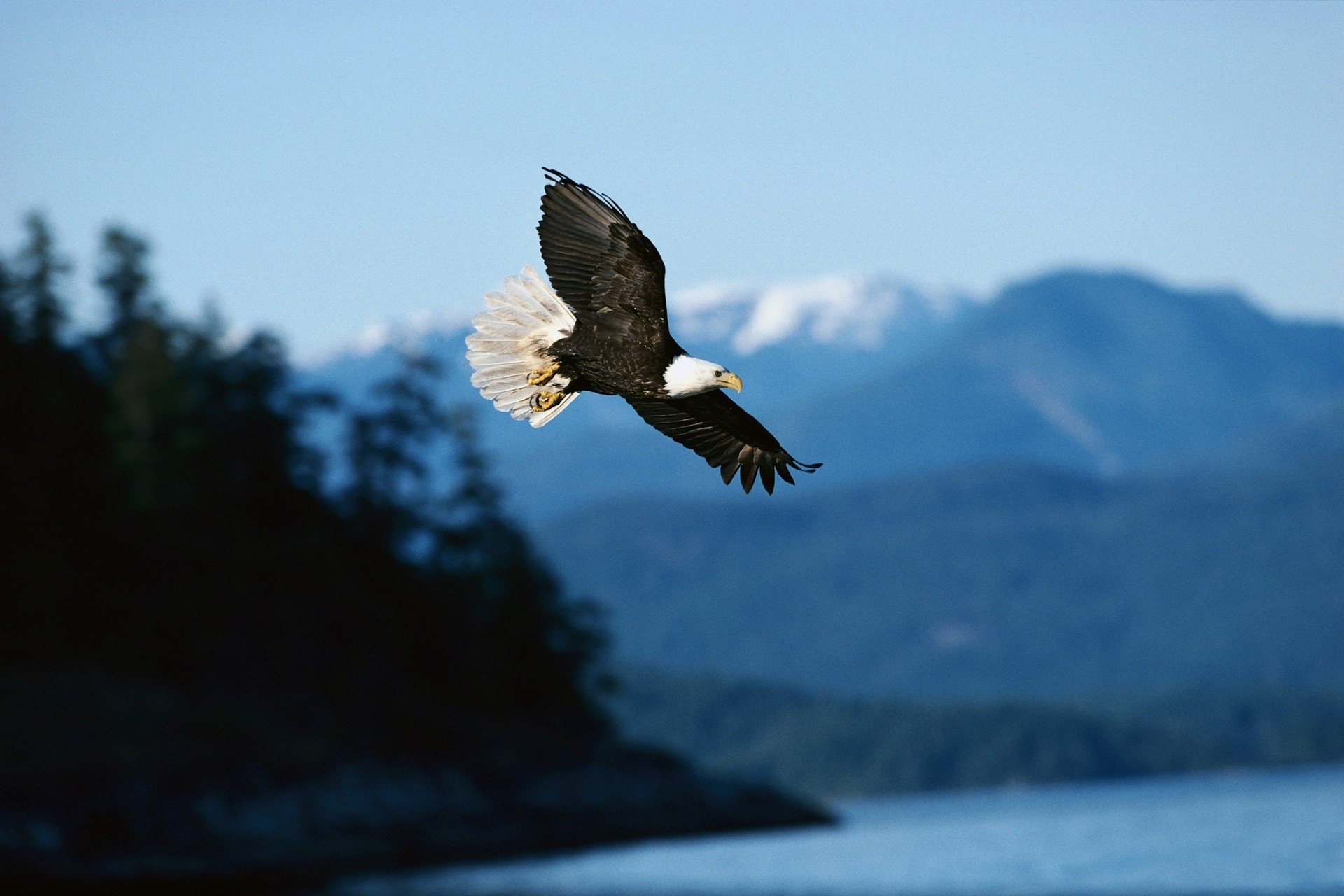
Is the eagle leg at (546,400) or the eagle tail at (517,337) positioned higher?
the eagle tail at (517,337)

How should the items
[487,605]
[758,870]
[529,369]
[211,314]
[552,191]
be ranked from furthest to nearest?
[487,605] → [758,870] → [211,314] → [529,369] → [552,191]

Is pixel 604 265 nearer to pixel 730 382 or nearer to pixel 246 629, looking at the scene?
pixel 730 382

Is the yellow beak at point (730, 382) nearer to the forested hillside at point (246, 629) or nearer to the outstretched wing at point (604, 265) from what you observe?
the outstretched wing at point (604, 265)

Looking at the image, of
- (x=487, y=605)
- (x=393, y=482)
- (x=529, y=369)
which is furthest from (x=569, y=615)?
(x=529, y=369)

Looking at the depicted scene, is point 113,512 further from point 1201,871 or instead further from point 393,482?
point 1201,871

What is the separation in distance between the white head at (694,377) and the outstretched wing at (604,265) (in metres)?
0.26

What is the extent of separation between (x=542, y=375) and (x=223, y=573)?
5714cm

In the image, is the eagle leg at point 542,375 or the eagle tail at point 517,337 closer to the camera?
the eagle leg at point 542,375

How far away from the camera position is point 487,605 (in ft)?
276

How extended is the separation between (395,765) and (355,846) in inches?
233

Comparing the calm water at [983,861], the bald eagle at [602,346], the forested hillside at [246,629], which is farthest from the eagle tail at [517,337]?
the calm water at [983,861]

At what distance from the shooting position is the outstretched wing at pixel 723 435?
16.2 m

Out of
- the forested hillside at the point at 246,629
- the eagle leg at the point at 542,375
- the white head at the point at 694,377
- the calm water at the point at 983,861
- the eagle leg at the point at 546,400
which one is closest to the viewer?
the white head at the point at 694,377

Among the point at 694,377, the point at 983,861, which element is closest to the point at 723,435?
the point at 694,377
